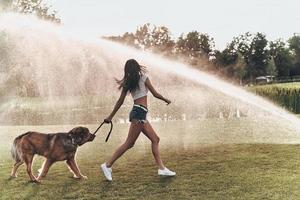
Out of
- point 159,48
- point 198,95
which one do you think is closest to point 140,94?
point 198,95

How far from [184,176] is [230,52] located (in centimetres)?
9357

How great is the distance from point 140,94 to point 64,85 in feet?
98.2

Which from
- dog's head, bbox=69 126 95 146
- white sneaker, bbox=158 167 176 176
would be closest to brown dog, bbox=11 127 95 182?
dog's head, bbox=69 126 95 146

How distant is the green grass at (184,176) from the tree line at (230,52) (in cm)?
5822

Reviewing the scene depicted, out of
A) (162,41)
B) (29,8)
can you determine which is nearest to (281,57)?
(162,41)

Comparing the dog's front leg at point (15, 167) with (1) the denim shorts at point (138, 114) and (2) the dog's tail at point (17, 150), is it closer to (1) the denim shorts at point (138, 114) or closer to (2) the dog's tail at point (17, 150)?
(2) the dog's tail at point (17, 150)

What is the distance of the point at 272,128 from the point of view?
17.8m

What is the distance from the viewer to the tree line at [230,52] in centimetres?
7475

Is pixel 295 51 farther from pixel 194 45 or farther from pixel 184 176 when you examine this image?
pixel 184 176

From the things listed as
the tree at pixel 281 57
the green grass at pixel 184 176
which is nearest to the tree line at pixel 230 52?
the tree at pixel 281 57

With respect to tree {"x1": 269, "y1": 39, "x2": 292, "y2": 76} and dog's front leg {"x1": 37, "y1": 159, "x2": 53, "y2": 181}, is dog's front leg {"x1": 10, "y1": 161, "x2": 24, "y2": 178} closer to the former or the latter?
dog's front leg {"x1": 37, "y1": 159, "x2": 53, "y2": 181}

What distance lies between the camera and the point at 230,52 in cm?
10062

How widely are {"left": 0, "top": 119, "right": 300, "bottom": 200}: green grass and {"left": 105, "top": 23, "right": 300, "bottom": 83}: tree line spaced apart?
58.2m

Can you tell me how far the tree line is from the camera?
245ft
